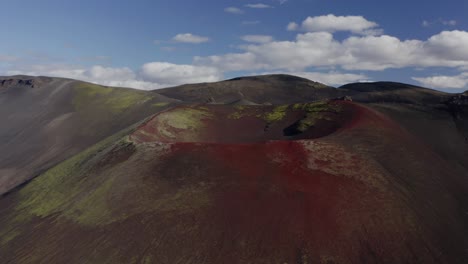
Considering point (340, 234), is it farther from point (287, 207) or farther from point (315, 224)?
point (287, 207)

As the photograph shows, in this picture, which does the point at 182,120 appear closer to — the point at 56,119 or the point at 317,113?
the point at 317,113

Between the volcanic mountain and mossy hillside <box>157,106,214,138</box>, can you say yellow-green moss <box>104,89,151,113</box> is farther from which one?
the volcanic mountain

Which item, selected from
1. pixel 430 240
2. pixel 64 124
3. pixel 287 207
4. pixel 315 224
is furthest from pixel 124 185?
pixel 64 124

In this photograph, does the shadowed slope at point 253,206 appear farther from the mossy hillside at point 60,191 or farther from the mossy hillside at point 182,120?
the mossy hillside at point 182,120

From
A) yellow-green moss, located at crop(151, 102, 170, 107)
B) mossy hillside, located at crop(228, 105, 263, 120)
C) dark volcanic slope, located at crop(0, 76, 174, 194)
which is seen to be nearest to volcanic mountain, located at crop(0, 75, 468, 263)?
mossy hillside, located at crop(228, 105, 263, 120)

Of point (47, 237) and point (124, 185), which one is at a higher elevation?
point (124, 185)

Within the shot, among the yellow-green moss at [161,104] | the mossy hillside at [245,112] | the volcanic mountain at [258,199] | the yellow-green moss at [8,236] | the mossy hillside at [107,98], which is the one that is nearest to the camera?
the volcanic mountain at [258,199]

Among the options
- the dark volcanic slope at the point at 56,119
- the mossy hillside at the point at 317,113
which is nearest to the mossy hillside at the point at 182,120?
the mossy hillside at the point at 317,113
